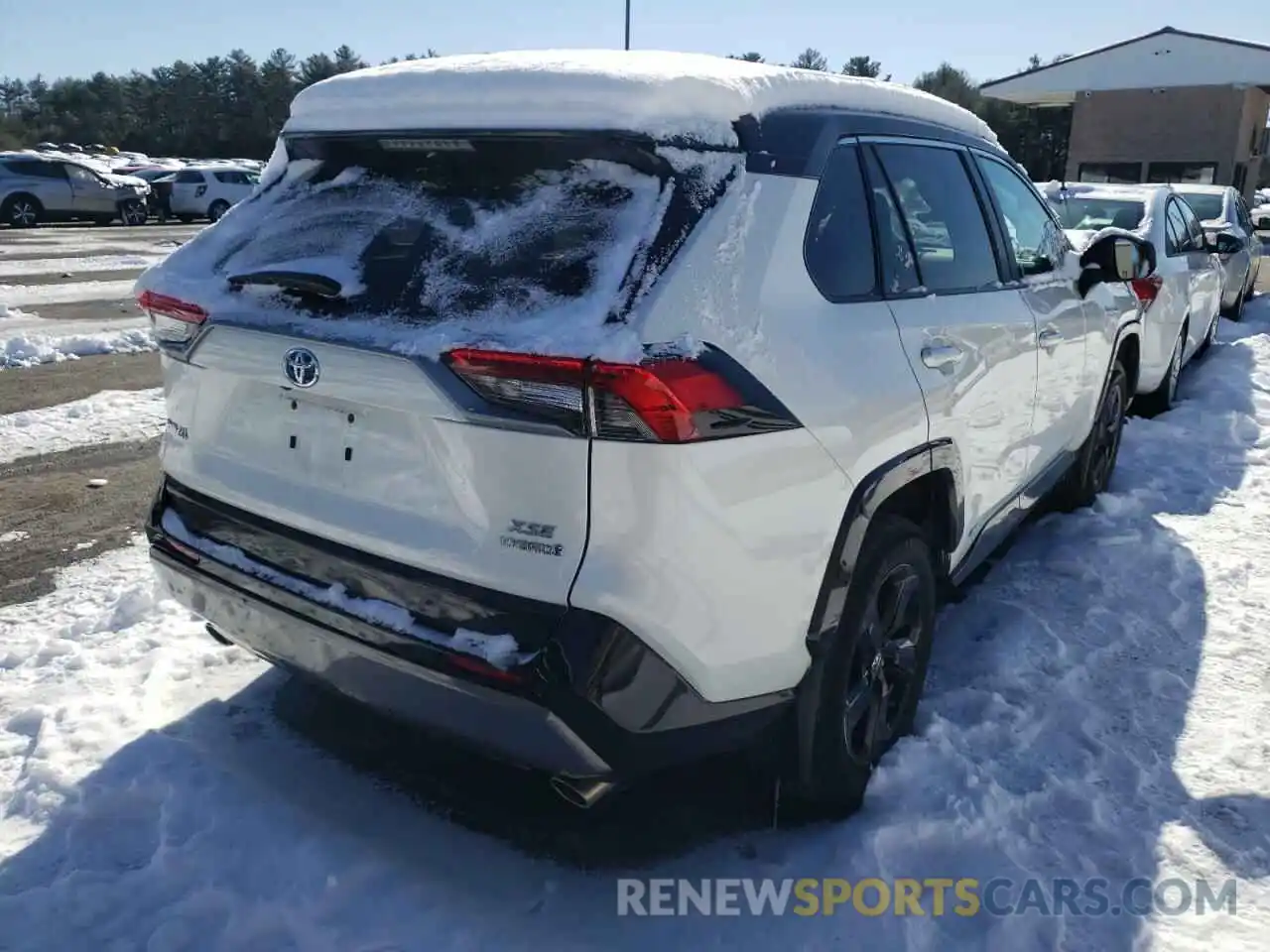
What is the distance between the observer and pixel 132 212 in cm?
2644

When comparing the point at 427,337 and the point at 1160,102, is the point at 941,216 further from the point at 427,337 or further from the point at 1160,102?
the point at 1160,102

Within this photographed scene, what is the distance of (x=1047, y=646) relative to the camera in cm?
395

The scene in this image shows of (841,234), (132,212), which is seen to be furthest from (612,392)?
(132,212)

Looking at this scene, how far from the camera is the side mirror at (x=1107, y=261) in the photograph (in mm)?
4492

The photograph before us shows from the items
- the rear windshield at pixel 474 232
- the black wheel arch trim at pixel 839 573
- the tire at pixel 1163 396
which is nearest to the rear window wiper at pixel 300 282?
the rear windshield at pixel 474 232

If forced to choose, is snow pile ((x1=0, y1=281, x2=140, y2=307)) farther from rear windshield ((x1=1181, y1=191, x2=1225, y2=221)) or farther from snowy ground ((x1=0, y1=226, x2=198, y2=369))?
rear windshield ((x1=1181, y1=191, x2=1225, y2=221))

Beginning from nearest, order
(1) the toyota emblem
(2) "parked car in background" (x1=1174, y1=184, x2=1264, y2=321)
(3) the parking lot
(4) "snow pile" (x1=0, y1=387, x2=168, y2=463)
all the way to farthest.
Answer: (1) the toyota emblem
(3) the parking lot
(4) "snow pile" (x1=0, y1=387, x2=168, y2=463)
(2) "parked car in background" (x1=1174, y1=184, x2=1264, y2=321)

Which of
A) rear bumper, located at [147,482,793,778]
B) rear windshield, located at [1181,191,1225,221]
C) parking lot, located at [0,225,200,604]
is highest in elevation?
rear windshield, located at [1181,191,1225,221]

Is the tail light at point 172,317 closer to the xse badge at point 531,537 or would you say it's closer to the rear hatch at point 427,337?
the rear hatch at point 427,337

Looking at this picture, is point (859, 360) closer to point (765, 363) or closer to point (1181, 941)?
point (765, 363)

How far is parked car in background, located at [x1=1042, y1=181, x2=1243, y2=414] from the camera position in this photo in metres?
7.06

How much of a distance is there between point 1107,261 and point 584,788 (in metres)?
3.48

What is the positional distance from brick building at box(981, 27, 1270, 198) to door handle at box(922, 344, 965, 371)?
1213 inches

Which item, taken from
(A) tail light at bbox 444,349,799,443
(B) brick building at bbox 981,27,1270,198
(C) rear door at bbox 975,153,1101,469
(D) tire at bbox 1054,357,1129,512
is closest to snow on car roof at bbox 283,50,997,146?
(A) tail light at bbox 444,349,799,443
